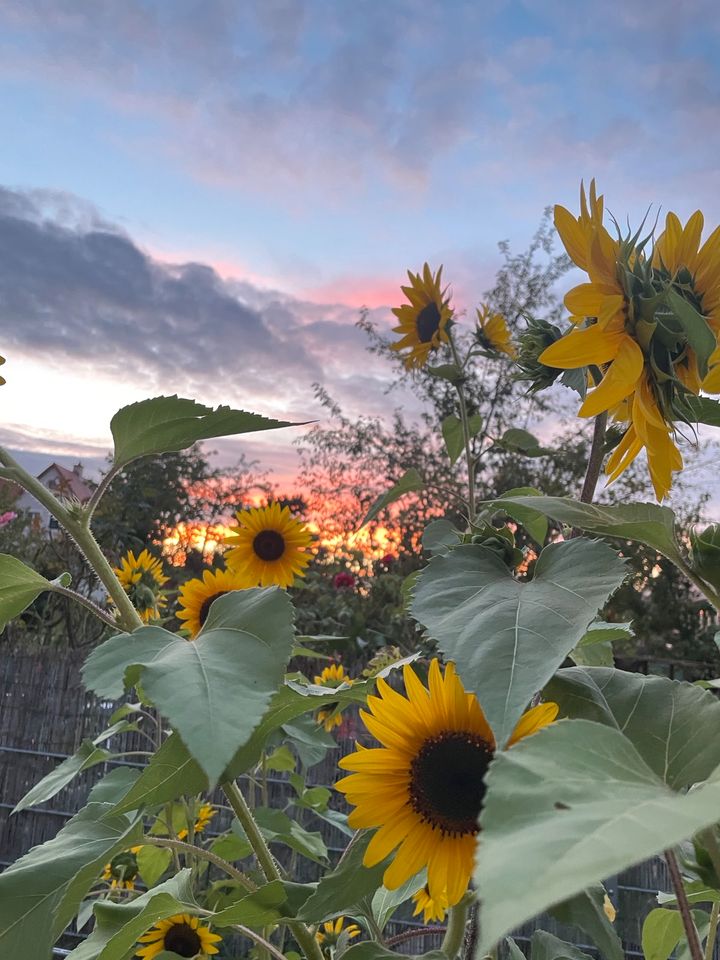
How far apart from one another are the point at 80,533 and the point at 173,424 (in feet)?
0.30

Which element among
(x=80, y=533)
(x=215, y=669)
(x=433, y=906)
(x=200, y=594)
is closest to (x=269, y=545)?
(x=200, y=594)

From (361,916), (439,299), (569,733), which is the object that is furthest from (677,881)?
(439,299)

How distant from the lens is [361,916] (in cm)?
53

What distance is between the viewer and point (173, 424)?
449 mm

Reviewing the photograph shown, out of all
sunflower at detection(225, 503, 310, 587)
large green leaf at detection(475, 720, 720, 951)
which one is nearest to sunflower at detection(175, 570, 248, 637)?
sunflower at detection(225, 503, 310, 587)

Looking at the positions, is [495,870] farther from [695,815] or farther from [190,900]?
[190,900]

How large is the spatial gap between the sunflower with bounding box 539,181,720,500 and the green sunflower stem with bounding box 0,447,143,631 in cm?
26

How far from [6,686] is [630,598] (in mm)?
3971

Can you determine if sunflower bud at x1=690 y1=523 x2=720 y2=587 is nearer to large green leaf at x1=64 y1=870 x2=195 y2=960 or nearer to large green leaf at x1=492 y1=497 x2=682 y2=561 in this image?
large green leaf at x1=492 y1=497 x2=682 y2=561

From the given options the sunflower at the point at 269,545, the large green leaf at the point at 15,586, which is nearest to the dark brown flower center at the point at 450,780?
the large green leaf at the point at 15,586

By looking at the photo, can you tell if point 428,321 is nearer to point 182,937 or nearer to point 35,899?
point 182,937

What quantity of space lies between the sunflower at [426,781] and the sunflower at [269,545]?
95cm

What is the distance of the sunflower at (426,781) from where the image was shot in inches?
16.7

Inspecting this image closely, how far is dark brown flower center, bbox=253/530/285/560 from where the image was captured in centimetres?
142
